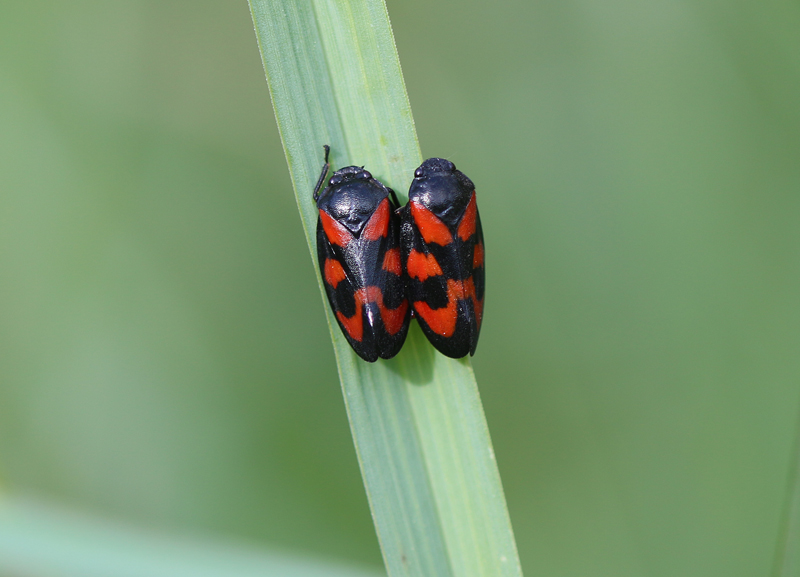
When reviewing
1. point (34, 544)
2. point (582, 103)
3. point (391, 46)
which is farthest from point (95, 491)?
point (582, 103)

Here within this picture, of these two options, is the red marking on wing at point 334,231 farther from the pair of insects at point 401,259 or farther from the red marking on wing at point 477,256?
the red marking on wing at point 477,256

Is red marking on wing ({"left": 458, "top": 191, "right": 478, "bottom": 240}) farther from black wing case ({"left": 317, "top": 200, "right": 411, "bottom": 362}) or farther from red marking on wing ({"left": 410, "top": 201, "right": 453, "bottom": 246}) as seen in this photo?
black wing case ({"left": 317, "top": 200, "right": 411, "bottom": 362})

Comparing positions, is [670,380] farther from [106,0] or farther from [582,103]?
[106,0]

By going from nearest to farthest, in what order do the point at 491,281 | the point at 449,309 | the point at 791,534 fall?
the point at 791,534 → the point at 449,309 → the point at 491,281

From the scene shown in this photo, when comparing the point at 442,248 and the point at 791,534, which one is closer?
the point at 791,534

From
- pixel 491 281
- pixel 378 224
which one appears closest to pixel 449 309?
pixel 378 224

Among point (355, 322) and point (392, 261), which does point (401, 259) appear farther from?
point (355, 322)

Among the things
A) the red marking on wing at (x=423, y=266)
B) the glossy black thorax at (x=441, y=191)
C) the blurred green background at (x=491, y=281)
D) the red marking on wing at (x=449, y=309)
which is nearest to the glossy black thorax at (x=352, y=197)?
the glossy black thorax at (x=441, y=191)
